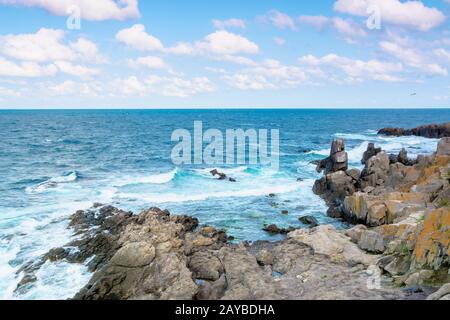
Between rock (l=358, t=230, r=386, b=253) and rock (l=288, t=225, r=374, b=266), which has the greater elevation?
rock (l=358, t=230, r=386, b=253)

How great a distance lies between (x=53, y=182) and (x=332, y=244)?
3362 centimetres

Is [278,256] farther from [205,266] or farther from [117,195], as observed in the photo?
[117,195]

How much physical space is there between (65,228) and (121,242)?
24.1 ft

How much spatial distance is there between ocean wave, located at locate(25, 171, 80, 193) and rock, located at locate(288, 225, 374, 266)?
27906 millimetres

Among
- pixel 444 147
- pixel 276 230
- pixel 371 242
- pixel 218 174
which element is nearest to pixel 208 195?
pixel 218 174

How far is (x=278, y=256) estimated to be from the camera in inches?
955

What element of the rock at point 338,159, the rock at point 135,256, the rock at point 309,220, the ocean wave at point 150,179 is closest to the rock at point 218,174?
the ocean wave at point 150,179

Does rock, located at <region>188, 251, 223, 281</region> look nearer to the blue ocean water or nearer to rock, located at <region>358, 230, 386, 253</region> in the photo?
the blue ocean water

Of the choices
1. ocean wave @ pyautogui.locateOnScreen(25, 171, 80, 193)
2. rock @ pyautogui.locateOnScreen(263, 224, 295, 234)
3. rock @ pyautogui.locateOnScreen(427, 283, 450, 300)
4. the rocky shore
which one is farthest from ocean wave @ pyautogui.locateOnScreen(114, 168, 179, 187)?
rock @ pyautogui.locateOnScreen(427, 283, 450, 300)

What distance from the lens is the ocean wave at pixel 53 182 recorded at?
43066mm

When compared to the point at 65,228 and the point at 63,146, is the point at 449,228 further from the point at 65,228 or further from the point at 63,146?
the point at 63,146

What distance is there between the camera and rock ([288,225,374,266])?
2338 centimetres

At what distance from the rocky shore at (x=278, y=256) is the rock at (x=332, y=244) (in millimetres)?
59
